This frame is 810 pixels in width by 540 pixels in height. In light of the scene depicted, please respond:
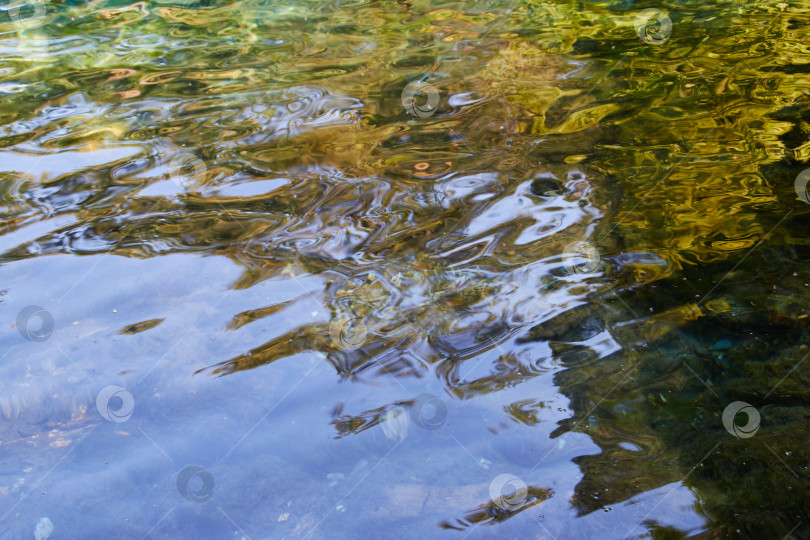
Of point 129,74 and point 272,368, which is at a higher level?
point 129,74

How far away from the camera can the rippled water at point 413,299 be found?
6.47 feet

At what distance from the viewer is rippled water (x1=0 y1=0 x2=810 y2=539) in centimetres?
197

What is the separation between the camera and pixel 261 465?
6.82 feet

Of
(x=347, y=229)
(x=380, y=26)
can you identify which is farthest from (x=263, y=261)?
(x=380, y=26)

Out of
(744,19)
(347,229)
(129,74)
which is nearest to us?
(347,229)

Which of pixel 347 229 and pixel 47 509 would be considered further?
pixel 347 229

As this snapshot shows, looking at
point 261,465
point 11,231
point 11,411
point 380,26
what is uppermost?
point 380,26

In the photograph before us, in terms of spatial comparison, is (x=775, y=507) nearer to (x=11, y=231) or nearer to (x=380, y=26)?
(x=11, y=231)

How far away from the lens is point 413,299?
8.56ft

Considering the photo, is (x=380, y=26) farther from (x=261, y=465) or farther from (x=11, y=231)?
(x=261, y=465)

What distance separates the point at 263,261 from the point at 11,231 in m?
1.39

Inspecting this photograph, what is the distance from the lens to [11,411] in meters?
2.26

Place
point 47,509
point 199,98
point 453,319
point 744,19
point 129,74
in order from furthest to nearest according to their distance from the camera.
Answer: point 744,19 < point 129,74 < point 199,98 < point 453,319 < point 47,509

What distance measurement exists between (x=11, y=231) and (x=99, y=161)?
72 centimetres
